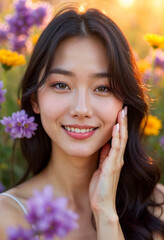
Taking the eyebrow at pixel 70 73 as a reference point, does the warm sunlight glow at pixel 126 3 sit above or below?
above

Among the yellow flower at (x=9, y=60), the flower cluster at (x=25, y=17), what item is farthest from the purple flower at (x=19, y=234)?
the flower cluster at (x=25, y=17)

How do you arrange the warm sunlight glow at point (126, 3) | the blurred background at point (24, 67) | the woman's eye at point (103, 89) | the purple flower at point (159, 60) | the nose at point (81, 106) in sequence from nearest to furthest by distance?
the nose at point (81, 106) → the woman's eye at point (103, 89) → the blurred background at point (24, 67) → the purple flower at point (159, 60) → the warm sunlight glow at point (126, 3)

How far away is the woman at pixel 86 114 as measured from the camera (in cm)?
147

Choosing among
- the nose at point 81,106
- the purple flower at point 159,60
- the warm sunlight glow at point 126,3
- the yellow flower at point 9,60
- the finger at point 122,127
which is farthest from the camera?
the warm sunlight glow at point 126,3

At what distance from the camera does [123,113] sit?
5.43ft

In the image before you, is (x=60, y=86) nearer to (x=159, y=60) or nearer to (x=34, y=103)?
(x=34, y=103)

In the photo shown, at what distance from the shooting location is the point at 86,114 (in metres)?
1.44

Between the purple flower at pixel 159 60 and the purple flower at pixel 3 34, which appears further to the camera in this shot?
the purple flower at pixel 159 60

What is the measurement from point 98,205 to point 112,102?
1.45 ft

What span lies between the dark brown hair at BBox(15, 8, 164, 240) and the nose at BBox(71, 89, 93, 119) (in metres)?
0.14

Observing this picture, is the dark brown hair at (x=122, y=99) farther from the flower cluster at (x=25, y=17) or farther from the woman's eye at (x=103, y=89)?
the flower cluster at (x=25, y=17)

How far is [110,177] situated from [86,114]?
0.32 meters

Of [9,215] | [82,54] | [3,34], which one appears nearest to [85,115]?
[82,54]

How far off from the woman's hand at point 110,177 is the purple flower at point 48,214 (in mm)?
862
